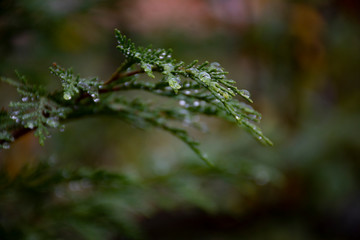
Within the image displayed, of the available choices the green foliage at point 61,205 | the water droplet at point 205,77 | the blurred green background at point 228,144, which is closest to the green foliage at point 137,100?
the water droplet at point 205,77

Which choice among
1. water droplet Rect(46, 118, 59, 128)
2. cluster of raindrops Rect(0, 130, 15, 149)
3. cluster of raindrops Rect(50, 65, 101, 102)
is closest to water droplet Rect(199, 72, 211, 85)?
cluster of raindrops Rect(50, 65, 101, 102)

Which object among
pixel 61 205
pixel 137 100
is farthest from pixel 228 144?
pixel 137 100

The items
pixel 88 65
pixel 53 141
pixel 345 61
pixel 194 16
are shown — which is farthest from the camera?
pixel 194 16

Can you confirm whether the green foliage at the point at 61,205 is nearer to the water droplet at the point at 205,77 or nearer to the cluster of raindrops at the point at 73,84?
the cluster of raindrops at the point at 73,84

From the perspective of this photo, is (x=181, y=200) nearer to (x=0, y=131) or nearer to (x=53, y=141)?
(x=53, y=141)

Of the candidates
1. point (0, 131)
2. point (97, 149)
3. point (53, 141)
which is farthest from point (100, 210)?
point (97, 149)
